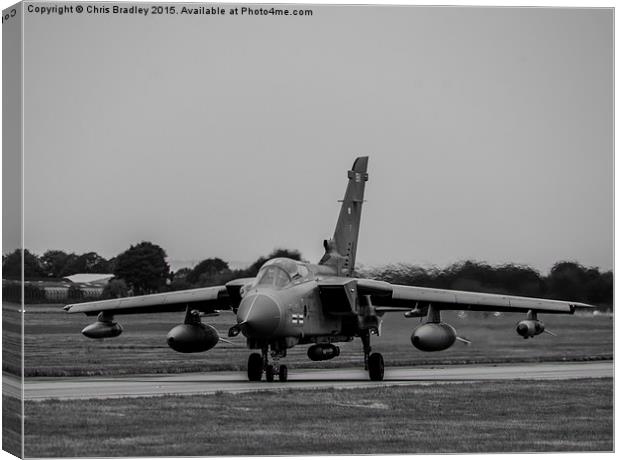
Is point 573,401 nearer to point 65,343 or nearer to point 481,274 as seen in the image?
point 481,274

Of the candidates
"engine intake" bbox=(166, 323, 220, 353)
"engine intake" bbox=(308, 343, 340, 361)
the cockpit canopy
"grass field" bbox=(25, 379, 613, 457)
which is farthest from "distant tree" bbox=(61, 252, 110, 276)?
"engine intake" bbox=(308, 343, 340, 361)

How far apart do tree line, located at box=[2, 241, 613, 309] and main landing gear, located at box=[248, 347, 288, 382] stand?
238 centimetres

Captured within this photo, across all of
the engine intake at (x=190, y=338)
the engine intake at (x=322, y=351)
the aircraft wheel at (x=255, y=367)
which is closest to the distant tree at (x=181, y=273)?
the engine intake at (x=190, y=338)

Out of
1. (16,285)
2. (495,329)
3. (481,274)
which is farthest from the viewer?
(495,329)

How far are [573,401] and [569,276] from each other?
2709 millimetres

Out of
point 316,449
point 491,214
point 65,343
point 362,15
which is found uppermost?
point 362,15

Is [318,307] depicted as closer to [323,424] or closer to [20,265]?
[323,424]

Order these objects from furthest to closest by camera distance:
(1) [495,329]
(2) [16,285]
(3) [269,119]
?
(1) [495,329] < (3) [269,119] < (2) [16,285]

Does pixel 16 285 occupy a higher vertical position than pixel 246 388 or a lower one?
higher

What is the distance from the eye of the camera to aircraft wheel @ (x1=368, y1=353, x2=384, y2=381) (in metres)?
37.7

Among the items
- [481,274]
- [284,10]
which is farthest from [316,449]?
[284,10]

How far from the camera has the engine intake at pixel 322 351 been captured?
37375 millimetres

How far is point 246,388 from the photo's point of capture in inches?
1323

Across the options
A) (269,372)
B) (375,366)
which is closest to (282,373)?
(269,372)
